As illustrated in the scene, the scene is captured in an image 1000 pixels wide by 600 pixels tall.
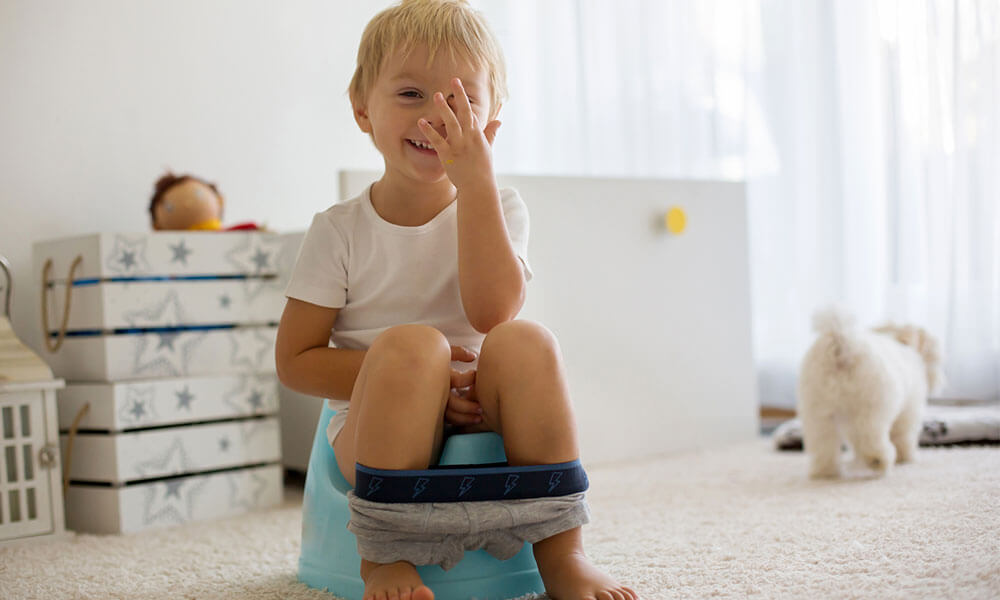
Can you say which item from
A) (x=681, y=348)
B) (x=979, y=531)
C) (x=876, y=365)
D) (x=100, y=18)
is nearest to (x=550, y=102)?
(x=681, y=348)

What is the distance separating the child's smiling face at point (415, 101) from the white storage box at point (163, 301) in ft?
1.84

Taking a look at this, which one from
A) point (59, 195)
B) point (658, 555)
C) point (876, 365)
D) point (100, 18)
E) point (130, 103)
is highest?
point (100, 18)

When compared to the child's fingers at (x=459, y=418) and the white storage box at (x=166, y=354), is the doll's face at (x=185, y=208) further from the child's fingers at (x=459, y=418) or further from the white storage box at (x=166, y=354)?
the child's fingers at (x=459, y=418)

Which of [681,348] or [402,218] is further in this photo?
[681,348]

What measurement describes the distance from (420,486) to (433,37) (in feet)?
1.34

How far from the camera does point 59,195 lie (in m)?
1.63

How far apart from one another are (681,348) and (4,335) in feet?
3.57

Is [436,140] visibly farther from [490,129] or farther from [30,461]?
[30,461]

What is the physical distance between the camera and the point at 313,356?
896 millimetres

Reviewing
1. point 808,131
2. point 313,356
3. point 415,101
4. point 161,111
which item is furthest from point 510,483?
point 808,131

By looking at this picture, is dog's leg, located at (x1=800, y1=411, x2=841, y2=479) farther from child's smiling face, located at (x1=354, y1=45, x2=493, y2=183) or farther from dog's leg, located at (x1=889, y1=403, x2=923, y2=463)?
child's smiling face, located at (x1=354, y1=45, x2=493, y2=183)

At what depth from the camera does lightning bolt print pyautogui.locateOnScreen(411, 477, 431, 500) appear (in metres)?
0.73

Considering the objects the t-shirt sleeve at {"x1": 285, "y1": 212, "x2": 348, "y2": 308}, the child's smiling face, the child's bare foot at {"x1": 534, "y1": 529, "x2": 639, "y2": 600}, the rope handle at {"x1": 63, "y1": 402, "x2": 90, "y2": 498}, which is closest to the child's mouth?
the child's smiling face

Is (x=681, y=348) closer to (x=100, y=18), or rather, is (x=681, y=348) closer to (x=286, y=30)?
(x=286, y=30)
